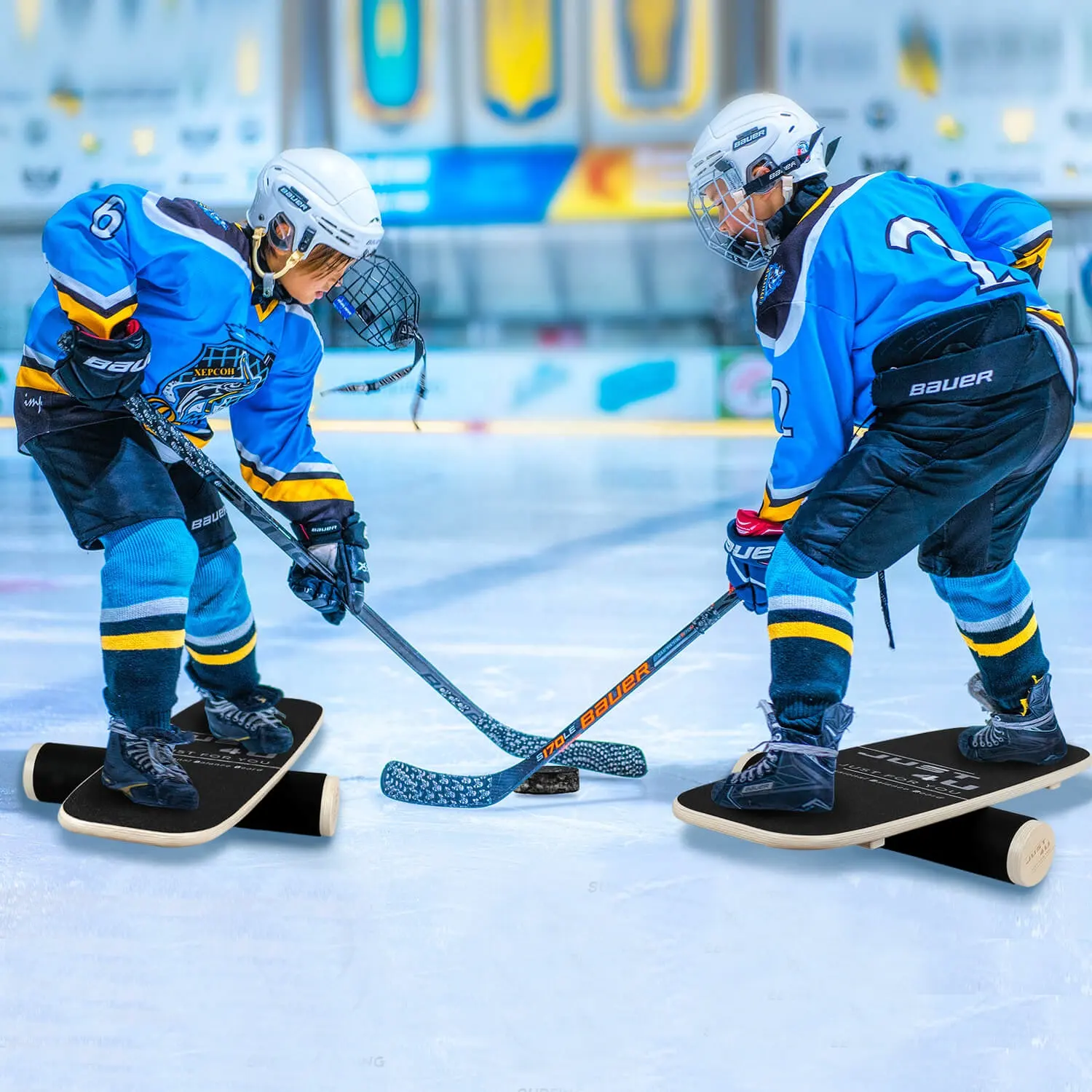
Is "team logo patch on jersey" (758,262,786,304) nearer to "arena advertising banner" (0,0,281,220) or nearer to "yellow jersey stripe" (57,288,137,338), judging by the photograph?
"yellow jersey stripe" (57,288,137,338)

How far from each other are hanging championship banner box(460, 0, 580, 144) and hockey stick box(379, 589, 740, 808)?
8002 millimetres

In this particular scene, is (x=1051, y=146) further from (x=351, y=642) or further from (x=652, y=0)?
(x=351, y=642)

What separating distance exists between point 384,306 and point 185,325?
30 cm

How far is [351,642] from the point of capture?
3.05 metres

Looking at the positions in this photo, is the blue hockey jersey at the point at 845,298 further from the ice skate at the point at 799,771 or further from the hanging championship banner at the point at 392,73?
the hanging championship banner at the point at 392,73

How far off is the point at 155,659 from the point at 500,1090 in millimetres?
908

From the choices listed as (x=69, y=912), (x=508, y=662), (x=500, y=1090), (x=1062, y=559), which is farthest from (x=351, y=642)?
(x=1062, y=559)

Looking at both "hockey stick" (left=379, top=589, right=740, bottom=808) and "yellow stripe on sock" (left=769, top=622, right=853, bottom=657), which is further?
"hockey stick" (left=379, top=589, right=740, bottom=808)

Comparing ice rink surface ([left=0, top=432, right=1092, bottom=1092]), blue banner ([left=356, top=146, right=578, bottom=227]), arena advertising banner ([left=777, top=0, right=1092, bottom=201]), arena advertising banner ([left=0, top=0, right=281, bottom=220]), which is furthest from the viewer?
arena advertising banner ([left=0, top=0, right=281, bottom=220])

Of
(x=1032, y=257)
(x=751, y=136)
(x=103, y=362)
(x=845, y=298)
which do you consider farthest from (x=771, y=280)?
(x=103, y=362)

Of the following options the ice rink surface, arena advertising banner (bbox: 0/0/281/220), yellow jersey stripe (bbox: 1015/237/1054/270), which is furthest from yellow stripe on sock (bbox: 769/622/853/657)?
arena advertising banner (bbox: 0/0/281/220)

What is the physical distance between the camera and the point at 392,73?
9539 millimetres

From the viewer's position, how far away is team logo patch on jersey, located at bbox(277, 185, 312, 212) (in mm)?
1884

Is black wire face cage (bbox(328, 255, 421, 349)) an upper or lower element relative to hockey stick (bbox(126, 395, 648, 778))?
upper
